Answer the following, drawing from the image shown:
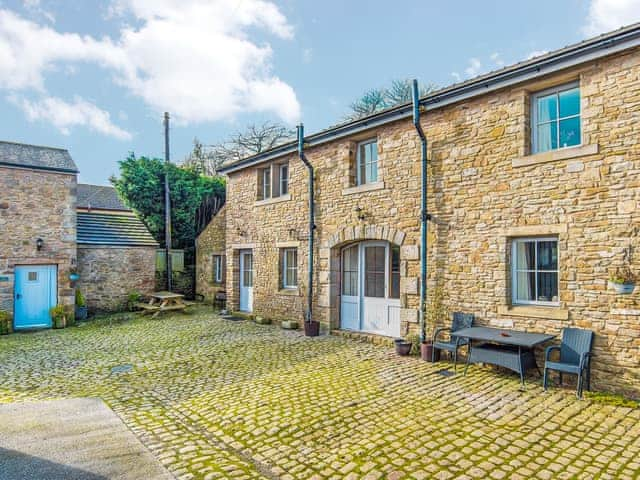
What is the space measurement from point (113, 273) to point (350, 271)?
9048 mm

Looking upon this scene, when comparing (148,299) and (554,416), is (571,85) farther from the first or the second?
(148,299)

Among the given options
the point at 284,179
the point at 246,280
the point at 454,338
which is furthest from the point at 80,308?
the point at 454,338

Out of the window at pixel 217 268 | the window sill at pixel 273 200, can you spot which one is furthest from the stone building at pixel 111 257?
the window sill at pixel 273 200

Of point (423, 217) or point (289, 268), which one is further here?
point (289, 268)

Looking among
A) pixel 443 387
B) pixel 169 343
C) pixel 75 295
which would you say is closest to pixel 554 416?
pixel 443 387

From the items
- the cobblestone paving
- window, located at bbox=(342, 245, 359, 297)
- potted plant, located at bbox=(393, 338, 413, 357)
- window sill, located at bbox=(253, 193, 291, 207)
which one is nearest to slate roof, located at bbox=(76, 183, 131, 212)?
window sill, located at bbox=(253, 193, 291, 207)

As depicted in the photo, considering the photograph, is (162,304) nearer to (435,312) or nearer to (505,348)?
(435,312)

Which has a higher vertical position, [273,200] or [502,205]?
[273,200]

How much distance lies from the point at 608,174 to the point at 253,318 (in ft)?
31.4

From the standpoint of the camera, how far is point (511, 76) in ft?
22.3

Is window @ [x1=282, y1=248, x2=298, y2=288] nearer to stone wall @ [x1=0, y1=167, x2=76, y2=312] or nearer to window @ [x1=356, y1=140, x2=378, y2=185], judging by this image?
window @ [x1=356, y1=140, x2=378, y2=185]

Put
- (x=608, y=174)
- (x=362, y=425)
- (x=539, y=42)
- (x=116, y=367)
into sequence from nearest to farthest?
(x=362, y=425)
(x=608, y=174)
(x=116, y=367)
(x=539, y=42)

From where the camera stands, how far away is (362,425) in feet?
15.3

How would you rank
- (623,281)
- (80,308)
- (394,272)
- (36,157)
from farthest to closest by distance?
1. (80,308)
2. (36,157)
3. (394,272)
4. (623,281)
